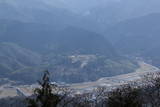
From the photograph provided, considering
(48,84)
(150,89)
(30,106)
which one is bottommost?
(30,106)

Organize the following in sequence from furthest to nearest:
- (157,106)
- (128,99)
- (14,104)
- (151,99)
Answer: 1. (14,104)
2. (151,99)
3. (157,106)
4. (128,99)

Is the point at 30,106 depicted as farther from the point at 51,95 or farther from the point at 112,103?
the point at 112,103

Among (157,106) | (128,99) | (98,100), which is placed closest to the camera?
(128,99)

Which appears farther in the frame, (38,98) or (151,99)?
(151,99)

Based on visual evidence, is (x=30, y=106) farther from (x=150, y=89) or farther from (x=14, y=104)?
(x=14, y=104)

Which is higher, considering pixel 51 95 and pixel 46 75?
pixel 46 75

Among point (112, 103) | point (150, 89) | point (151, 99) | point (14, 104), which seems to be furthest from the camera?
point (14, 104)

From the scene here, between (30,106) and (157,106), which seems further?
(157,106)

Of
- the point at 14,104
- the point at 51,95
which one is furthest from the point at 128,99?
the point at 14,104

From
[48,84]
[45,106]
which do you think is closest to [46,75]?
[48,84]
